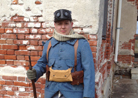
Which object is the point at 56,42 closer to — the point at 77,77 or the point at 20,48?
the point at 77,77

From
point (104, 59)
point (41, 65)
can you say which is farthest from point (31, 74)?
point (104, 59)

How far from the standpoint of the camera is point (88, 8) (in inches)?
88.1

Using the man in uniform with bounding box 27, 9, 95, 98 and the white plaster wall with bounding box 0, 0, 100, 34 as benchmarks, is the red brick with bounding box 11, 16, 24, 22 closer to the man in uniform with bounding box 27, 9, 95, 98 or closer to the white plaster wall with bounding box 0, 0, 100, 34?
the white plaster wall with bounding box 0, 0, 100, 34

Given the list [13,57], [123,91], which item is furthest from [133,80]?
[13,57]

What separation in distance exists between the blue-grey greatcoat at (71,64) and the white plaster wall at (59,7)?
2.03 feet

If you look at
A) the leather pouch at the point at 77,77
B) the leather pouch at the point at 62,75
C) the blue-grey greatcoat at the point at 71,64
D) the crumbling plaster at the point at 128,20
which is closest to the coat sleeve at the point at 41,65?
the blue-grey greatcoat at the point at 71,64

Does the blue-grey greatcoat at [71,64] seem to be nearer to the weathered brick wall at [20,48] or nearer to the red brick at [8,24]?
the weathered brick wall at [20,48]

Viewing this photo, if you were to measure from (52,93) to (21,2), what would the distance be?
154 centimetres

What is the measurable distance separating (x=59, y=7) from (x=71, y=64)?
3.48 feet

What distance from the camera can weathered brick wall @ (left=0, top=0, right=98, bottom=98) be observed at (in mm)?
2424

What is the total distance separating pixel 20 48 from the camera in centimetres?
251

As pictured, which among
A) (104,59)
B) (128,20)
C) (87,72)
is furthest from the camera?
(128,20)

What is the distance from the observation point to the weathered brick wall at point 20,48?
242 cm

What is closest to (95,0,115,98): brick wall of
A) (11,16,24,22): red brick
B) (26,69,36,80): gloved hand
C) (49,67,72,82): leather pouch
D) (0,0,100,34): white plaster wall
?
(0,0,100,34): white plaster wall
